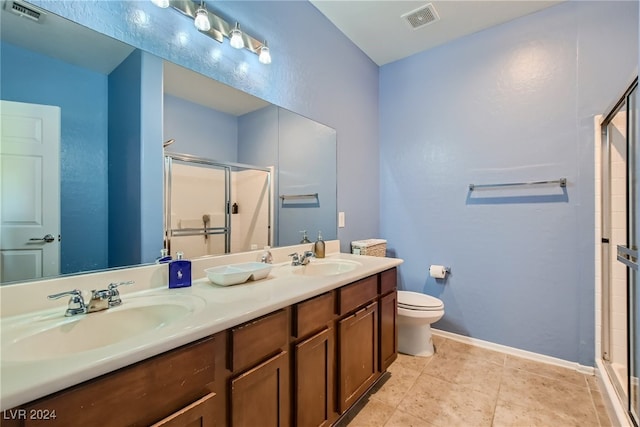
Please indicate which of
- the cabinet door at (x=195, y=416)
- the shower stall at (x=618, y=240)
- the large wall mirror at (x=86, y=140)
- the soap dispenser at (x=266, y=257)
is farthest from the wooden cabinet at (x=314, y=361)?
the shower stall at (x=618, y=240)

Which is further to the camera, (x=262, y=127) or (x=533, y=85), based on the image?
(x=533, y=85)

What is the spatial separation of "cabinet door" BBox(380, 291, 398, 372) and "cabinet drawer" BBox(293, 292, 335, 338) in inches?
21.6

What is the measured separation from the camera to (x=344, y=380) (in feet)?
4.53

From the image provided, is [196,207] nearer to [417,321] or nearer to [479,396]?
[417,321]

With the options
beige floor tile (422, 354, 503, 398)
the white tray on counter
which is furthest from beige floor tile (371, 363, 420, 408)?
the white tray on counter

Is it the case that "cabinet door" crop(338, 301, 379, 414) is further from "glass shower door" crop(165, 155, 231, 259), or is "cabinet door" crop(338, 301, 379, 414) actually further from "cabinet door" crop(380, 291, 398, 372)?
"glass shower door" crop(165, 155, 231, 259)

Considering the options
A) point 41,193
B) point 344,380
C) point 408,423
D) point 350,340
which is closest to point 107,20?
point 41,193

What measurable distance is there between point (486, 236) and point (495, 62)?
4.69 ft

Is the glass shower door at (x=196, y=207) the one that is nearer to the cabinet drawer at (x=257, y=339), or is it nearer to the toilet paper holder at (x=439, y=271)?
the cabinet drawer at (x=257, y=339)

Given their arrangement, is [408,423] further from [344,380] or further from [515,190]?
[515,190]

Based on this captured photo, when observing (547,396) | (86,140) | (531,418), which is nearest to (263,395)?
(86,140)

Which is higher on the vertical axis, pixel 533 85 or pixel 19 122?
pixel 533 85

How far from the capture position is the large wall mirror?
91 centimetres

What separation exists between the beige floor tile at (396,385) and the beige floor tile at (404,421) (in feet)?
0.27
